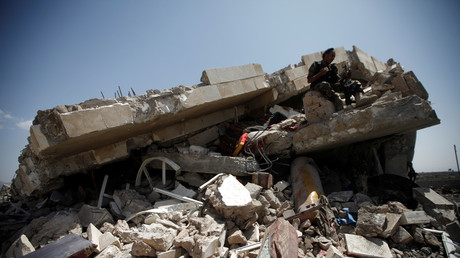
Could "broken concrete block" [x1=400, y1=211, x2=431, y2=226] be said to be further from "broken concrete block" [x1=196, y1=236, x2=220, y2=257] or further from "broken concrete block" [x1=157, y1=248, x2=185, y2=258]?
"broken concrete block" [x1=157, y1=248, x2=185, y2=258]

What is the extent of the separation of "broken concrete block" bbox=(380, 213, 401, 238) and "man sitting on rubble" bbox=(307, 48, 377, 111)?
1.90m

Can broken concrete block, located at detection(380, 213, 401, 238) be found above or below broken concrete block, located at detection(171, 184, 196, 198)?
below

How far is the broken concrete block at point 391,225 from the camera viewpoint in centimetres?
247

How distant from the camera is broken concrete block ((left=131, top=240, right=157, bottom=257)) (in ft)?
7.47

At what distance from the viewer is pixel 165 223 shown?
2.91 meters

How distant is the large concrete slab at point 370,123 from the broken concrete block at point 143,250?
3.05 meters

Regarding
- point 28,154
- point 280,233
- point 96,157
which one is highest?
point 28,154

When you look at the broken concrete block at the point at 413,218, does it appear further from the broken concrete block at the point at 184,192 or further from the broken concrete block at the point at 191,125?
the broken concrete block at the point at 191,125

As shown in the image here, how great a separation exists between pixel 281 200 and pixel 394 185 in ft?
6.54

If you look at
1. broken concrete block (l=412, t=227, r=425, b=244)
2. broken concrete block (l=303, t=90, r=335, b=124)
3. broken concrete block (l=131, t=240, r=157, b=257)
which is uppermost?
broken concrete block (l=303, t=90, r=335, b=124)

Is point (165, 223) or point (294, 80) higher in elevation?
point (294, 80)

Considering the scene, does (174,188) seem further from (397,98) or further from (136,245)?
(397,98)

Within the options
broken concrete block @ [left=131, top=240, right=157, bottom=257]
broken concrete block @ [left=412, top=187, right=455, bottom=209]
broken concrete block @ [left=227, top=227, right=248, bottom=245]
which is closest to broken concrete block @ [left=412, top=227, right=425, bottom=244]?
broken concrete block @ [left=412, top=187, right=455, bottom=209]

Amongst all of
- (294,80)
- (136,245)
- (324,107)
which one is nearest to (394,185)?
(324,107)
